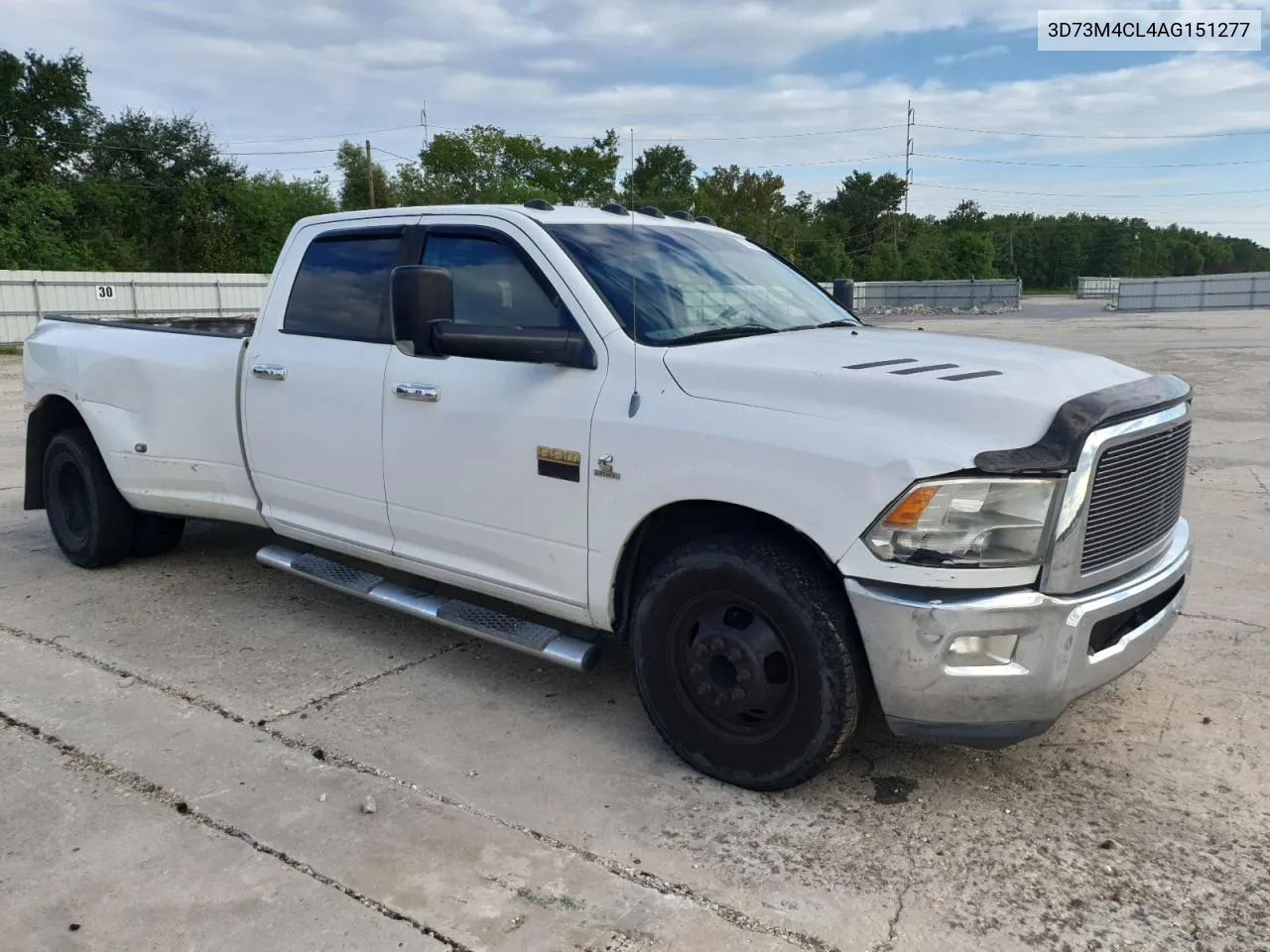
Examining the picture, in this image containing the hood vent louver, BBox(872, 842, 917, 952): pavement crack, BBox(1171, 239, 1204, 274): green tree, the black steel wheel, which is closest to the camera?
BBox(872, 842, 917, 952): pavement crack

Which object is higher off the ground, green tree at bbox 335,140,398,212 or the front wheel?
green tree at bbox 335,140,398,212

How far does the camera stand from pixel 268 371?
15.5 feet

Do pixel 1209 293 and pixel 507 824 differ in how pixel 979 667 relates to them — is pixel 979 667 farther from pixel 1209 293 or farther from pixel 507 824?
pixel 1209 293

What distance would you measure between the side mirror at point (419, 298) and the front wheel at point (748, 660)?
1150mm

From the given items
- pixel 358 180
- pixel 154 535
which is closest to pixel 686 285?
pixel 154 535

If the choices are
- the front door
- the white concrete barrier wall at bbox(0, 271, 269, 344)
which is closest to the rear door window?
the front door

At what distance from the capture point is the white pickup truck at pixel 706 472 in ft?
9.46

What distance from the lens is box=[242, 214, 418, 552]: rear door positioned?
14.3 ft

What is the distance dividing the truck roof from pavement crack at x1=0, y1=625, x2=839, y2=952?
209 centimetres

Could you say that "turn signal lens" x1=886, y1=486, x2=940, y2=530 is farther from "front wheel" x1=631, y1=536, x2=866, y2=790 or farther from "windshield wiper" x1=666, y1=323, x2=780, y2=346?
"windshield wiper" x1=666, y1=323, x2=780, y2=346

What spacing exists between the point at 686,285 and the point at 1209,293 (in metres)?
54.2

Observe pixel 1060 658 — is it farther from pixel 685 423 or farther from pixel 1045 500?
pixel 685 423

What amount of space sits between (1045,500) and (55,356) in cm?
533

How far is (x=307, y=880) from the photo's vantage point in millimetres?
2914
